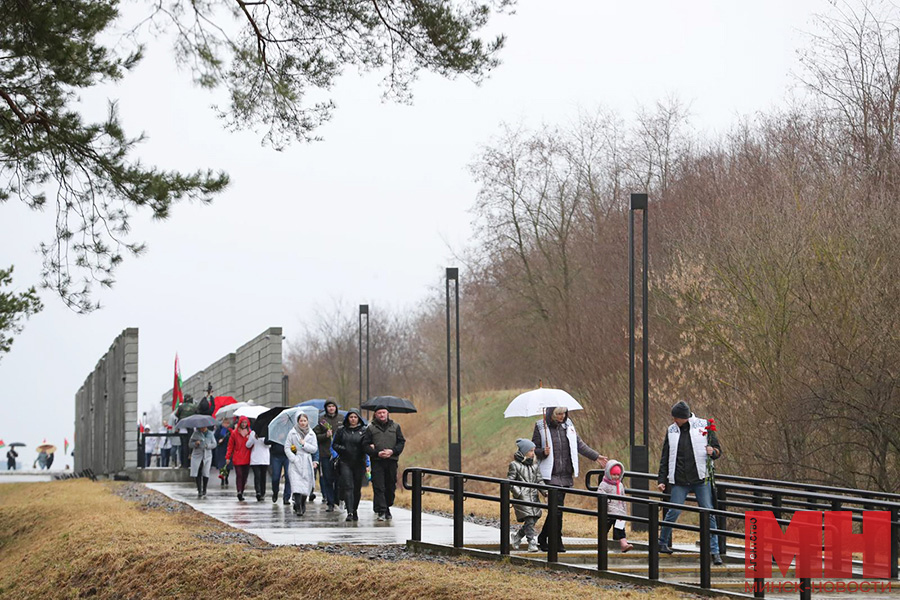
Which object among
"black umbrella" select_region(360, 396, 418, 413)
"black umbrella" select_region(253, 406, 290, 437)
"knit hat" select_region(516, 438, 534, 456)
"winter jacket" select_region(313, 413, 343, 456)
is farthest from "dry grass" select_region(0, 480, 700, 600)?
"black umbrella" select_region(360, 396, 418, 413)

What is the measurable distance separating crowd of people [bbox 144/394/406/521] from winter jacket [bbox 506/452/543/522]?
3.73 meters

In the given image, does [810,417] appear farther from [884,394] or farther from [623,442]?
[623,442]

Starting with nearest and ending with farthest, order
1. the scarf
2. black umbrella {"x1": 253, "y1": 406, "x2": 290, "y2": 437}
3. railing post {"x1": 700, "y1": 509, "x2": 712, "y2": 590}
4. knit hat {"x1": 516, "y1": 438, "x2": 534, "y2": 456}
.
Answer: railing post {"x1": 700, "y1": 509, "x2": 712, "y2": 590} < the scarf < knit hat {"x1": 516, "y1": 438, "x2": 534, "y2": 456} < black umbrella {"x1": 253, "y1": 406, "x2": 290, "y2": 437}

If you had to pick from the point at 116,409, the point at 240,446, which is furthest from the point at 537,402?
the point at 116,409

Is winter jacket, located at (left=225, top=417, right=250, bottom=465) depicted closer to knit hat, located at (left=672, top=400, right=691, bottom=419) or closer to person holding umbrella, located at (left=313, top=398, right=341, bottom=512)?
person holding umbrella, located at (left=313, top=398, right=341, bottom=512)

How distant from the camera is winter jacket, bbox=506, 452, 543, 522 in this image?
548 inches

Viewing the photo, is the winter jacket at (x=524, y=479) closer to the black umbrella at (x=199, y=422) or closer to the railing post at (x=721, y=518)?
the railing post at (x=721, y=518)

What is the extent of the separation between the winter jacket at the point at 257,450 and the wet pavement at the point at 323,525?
825 mm

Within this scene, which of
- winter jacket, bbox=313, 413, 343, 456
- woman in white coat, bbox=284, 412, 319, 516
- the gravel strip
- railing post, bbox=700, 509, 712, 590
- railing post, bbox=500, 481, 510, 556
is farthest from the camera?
the gravel strip

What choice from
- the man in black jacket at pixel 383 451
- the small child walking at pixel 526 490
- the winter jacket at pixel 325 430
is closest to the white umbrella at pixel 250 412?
the winter jacket at pixel 325 430

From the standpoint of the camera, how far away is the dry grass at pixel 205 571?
1115 centimetres

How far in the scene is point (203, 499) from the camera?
2453 cm

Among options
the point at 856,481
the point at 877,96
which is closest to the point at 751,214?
the point at 877,96

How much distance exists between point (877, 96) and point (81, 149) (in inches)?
748
